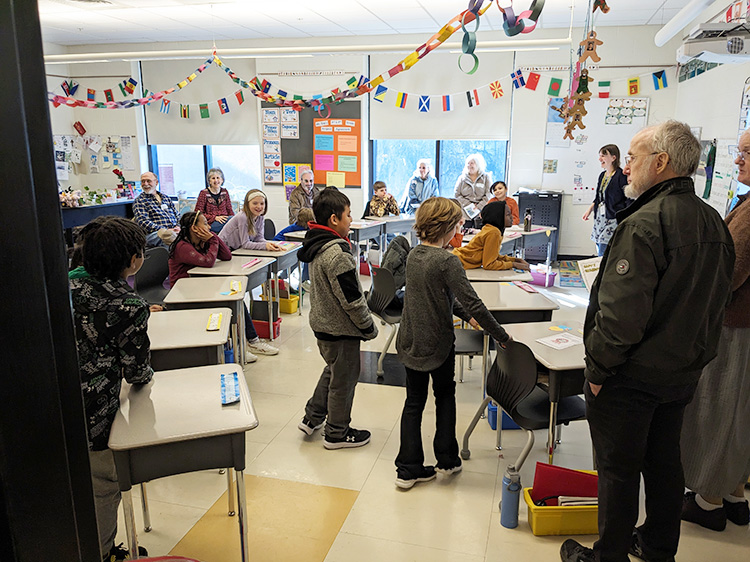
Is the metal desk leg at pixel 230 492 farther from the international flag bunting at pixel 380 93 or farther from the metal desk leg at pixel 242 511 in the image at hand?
the international flag bunting at pixel 380 93

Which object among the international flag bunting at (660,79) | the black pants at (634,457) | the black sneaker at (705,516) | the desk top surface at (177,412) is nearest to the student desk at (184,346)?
the desk top surface at (177,412)

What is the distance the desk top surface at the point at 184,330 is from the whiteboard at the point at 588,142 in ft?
20.8

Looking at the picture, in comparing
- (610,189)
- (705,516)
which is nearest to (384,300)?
(705,516)

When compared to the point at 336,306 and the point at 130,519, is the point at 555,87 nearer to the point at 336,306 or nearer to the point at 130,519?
the point at 336,306

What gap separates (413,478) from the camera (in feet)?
8.80

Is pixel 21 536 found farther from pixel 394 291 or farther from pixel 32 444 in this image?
pixel 394 291

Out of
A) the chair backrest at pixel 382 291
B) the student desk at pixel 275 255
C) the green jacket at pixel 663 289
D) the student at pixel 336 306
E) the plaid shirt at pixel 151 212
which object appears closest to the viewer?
the green jacket at pixel 663 289

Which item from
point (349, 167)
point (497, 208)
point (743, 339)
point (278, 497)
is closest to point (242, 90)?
point (349, 167)

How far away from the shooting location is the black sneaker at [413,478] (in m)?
2.66

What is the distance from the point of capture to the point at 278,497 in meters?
2.62

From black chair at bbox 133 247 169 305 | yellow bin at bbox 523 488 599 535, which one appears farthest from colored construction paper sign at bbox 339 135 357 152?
yellow bin at bbox 523 488 599 535

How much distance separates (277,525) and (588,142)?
23.4 feet

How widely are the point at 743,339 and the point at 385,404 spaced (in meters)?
2.05

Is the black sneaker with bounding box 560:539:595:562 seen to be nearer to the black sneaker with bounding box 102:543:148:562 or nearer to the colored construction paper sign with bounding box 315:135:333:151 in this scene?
the black sneaker with bounding box 102:543:148:562
